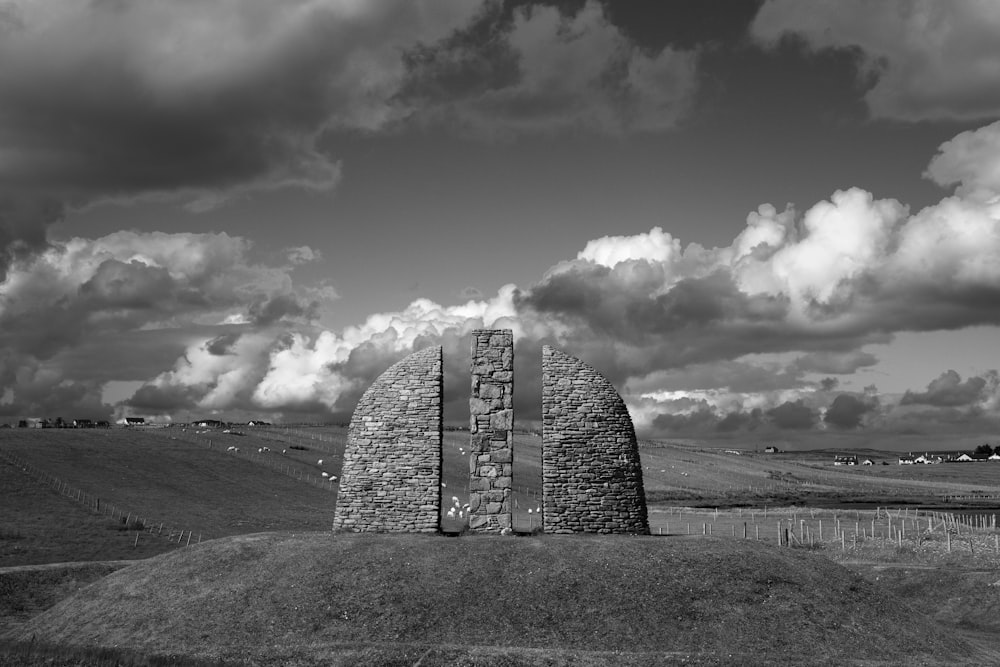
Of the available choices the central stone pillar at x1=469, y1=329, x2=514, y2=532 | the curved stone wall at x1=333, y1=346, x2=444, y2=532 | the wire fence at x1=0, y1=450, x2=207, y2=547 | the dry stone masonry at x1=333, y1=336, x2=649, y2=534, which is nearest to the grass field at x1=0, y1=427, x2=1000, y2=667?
the wire fence at x1=0, y1=450, x2=207, y2=547

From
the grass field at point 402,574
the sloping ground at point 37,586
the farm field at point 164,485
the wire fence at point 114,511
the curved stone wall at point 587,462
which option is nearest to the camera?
the grass field at point 402,574

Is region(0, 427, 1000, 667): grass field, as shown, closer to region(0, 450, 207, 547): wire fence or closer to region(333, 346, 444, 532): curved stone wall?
region(0, 450, 207, 547): wire fence

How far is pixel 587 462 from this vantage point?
27.3 meters

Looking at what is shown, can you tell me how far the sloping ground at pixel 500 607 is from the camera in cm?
1961

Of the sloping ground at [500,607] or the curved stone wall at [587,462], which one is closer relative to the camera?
the sloping ground at [500,607]

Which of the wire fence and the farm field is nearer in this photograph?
the wire fence

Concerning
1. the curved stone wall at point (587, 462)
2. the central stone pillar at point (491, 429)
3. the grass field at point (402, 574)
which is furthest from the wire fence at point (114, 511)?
the curved stone wall at point (587, 462)

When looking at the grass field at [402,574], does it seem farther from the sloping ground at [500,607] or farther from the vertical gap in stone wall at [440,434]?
the vertical gap in stone wall at [440,434]

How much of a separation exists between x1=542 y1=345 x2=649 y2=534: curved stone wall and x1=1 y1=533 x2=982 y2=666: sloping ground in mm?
1754

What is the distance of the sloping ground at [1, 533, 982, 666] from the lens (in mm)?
19609

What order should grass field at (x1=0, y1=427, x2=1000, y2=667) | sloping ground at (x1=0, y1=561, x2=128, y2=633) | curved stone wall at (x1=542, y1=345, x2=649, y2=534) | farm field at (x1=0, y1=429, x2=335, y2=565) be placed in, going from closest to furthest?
A: grass field at (x1=0, y1=427, x2=1000, y2=667) < curved stone wall at (x1=542, y1=345, x2=649, y2=534) < sloping ground at (x1=0, y1=561, x2=128, y2=633) < farm field at (x1=0, y1=429, x2=335, y2=565)

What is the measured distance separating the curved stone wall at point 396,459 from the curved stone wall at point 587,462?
12.6 ft

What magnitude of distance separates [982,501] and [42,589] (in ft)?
393

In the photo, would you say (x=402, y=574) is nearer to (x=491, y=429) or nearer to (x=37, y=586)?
(x=491, y=429)
